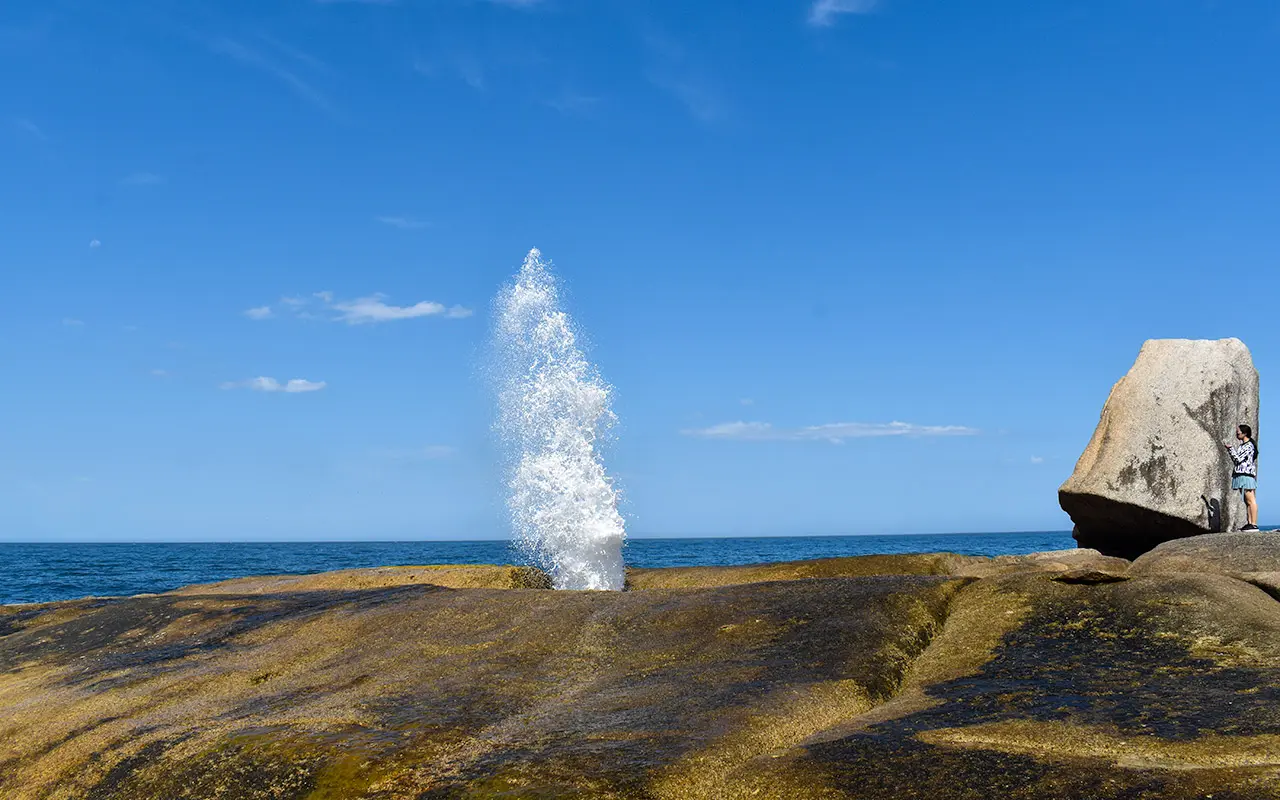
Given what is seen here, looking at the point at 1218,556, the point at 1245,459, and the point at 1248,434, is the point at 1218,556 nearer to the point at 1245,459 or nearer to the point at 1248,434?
the point at 1245,459

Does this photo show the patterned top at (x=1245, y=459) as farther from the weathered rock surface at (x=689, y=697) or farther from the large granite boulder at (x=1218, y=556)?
the weathered rock surface at (x=689, y=697)

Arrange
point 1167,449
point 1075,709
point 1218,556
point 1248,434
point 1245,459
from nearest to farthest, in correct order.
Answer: point 1075,709
point 1218,556
point 1167,449
point 1245,459
point 1248,434

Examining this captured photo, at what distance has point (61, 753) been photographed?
8.02m

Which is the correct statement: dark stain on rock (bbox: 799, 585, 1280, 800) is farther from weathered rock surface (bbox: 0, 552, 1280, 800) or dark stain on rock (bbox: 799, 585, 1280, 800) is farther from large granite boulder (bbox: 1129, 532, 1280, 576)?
large granite boulder (bbox: 1129, 532, 1280, 576)

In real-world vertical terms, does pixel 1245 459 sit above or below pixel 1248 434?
below

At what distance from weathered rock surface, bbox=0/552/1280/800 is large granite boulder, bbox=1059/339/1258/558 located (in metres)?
9.39

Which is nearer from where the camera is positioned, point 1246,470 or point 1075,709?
point 1075,709

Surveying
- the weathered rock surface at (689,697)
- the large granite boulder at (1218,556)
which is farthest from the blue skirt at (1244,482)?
the weathered rock surface at (689,697)

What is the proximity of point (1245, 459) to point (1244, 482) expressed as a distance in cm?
41

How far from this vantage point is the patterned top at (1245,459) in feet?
59.2

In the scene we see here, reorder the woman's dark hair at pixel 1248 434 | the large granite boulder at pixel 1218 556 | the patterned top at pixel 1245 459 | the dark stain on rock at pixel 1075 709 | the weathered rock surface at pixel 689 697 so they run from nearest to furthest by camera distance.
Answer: the dark stain on rock at pixel 1075 709
the weathered rock surface at pixel 689 697
the large granite boulder at pixel 1218 556
the patterned top at pixel 1245 459
the woman's dark hair at pixel 1248 434

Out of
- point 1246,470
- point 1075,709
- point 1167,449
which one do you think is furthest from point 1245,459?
point 1075,709

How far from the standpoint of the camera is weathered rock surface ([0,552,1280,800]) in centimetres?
590

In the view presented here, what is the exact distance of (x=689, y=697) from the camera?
24.8 ft
